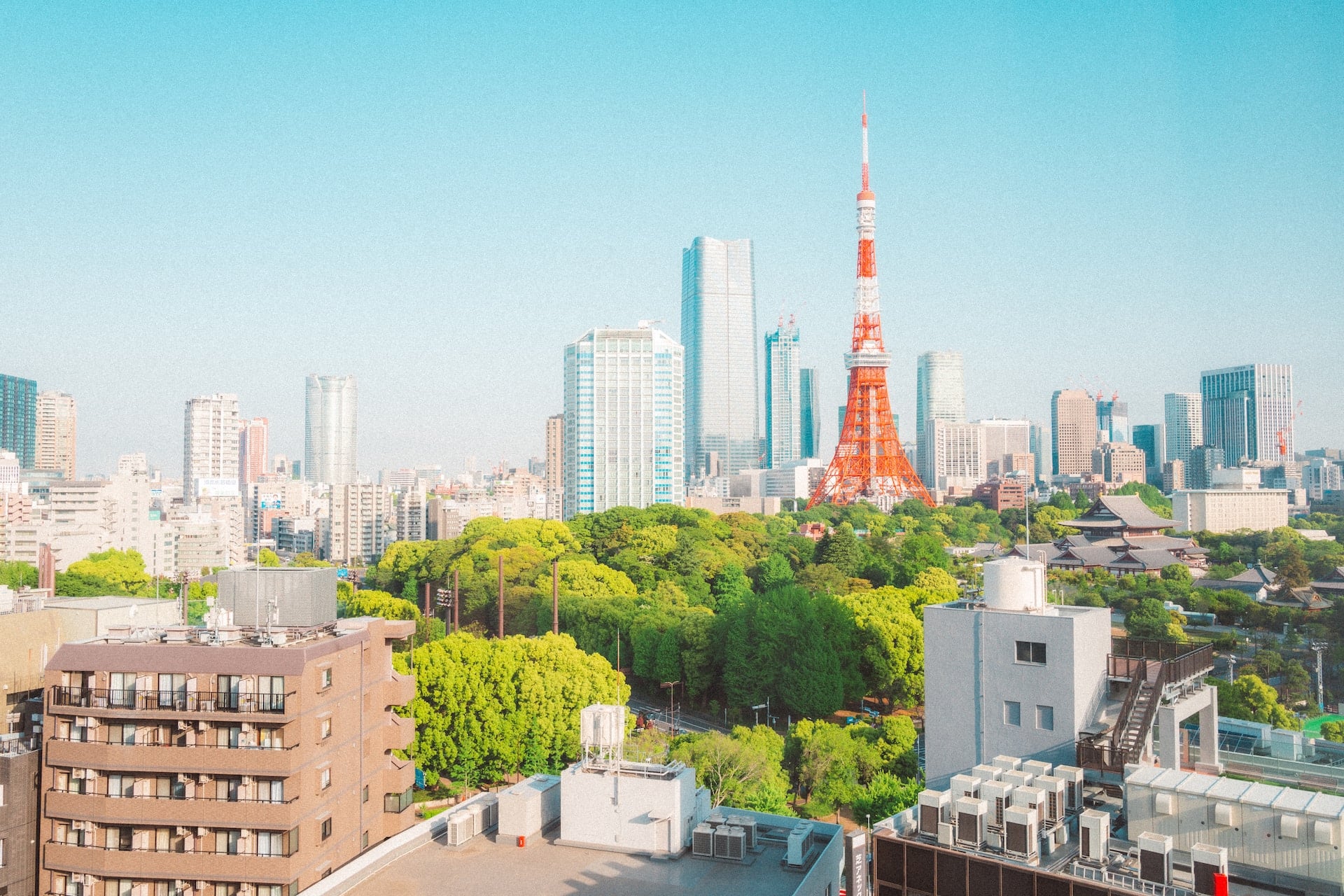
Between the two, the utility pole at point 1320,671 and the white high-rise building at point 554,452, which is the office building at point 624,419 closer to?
the white high-rise building at point 554,452

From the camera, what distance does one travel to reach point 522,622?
36.2 meters

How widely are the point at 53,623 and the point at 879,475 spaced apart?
56.1m

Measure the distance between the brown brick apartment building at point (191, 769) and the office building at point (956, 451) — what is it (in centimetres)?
12974

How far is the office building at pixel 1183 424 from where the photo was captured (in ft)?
316

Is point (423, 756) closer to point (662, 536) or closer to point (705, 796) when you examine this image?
point (705, 796)

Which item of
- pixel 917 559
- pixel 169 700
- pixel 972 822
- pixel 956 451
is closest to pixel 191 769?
pixel 169 700

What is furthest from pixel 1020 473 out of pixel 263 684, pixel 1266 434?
pixel 263 684

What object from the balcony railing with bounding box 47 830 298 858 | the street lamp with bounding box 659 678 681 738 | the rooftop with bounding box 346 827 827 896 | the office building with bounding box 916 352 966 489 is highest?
the office building with bounding box 916 352 966 489

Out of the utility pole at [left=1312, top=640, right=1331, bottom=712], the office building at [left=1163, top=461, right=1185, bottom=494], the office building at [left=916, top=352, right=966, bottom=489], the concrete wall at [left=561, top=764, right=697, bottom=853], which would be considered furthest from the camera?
the office building at [left=916, top=352, right=966, bottom=489]

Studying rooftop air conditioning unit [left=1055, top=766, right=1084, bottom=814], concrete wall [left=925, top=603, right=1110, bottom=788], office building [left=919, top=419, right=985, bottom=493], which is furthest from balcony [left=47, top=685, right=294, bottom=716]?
office building [left=919, top=419, right=985, bottom=493]

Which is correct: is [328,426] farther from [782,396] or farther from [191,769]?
[191,769]

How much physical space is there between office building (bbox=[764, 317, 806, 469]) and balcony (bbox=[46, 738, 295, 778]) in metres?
163

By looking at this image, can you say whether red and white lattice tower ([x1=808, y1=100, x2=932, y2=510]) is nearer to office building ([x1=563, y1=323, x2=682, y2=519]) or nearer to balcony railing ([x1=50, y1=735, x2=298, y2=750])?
office building ([x1=563, y1=323, x2=682, y2=519])

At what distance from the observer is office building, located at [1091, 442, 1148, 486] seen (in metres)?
109
